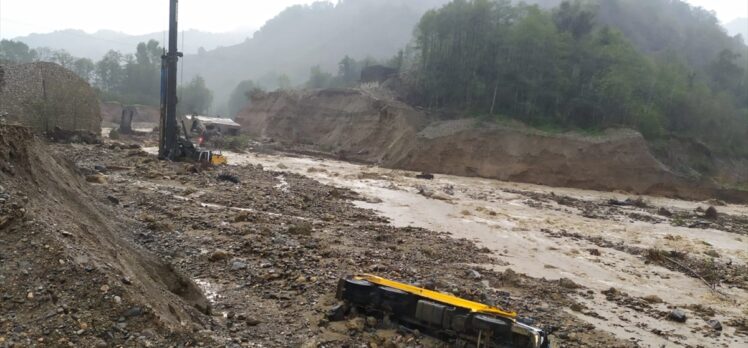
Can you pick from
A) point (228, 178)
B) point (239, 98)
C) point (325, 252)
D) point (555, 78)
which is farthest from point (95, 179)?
point (239, 98)

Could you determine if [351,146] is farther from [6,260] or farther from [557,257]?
[6,260]

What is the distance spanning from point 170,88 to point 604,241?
55.0 feet

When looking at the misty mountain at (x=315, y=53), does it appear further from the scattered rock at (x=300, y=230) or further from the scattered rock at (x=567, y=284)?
the scattered rock at (x=567, y=284)

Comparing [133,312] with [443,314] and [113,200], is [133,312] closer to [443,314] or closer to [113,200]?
[443,314]

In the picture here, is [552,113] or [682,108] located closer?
[552,113]

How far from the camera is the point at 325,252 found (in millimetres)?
8922

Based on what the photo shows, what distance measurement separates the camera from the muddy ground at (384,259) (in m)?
5.63

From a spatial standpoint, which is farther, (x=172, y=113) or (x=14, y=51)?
(x=14, y=51)

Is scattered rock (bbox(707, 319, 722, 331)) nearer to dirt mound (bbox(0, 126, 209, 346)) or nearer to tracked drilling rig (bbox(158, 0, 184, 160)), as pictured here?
dirt mound (bbox(0, 126, 209, 346))

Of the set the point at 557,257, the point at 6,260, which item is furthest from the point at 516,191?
the point at 6,260

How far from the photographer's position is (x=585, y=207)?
22828mm

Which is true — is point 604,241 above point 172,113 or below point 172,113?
below

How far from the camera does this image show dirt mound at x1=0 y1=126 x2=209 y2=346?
3.71 metres

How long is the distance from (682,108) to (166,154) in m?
43.8
